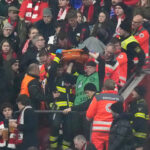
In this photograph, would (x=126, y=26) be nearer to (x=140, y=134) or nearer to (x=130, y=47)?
(x=130, y=47)

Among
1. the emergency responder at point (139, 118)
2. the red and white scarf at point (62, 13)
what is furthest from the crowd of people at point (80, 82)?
the red and white scarf at point (62, 13)

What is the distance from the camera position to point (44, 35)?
1658 centimetres

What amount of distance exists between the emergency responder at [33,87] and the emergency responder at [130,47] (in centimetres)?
192

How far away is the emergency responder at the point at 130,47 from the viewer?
13.2 metres

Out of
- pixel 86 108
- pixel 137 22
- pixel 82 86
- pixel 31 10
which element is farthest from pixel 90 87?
pixel 31 10

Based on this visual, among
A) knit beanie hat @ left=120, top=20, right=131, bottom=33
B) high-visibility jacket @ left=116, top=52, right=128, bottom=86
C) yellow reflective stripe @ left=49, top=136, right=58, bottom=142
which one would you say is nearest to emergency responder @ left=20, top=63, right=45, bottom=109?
yellow reflective stripe @ left=49, top=136, right=58, bottom=142

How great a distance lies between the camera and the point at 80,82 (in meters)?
13.6

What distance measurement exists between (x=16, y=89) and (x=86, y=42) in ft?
6.21

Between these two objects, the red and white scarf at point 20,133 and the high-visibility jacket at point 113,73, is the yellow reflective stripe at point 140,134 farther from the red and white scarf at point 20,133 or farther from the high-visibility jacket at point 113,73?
the red and white scarf at point 20,133

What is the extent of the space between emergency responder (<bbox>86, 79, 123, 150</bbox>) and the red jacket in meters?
5.69

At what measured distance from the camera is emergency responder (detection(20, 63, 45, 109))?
44.8 ft

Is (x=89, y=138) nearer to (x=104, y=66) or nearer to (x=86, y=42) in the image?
(x=104, y=66)

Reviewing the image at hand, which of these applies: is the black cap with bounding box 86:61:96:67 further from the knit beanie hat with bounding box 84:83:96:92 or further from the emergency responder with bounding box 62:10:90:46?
the emergency responder with bounding box 62:10:90:46

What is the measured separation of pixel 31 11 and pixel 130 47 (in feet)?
16.1
